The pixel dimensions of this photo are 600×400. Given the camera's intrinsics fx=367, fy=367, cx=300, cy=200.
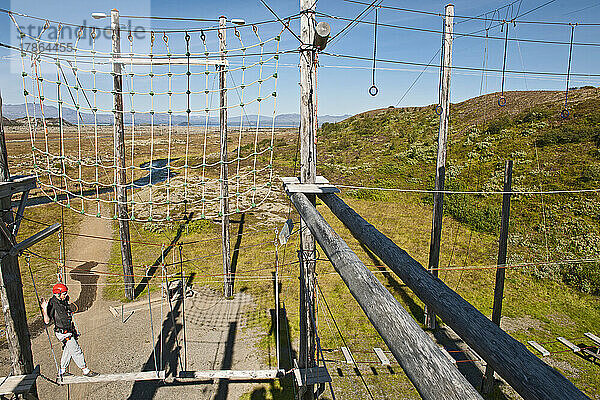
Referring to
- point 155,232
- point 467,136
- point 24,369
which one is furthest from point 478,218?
point 24,369

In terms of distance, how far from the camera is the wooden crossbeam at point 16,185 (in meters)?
4.09

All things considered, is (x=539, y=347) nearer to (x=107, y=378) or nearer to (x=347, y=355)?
(x=347, y=355)

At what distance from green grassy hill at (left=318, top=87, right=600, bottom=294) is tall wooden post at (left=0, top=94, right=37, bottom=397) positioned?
6970 mm

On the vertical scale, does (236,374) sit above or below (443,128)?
below

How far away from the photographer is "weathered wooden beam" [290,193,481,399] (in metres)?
0.96

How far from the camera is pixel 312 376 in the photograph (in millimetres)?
3814

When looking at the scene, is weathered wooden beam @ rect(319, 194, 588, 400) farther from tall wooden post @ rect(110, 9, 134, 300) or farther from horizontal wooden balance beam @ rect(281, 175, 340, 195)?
tall wooden post @ rect(110, 9, 134, 300)

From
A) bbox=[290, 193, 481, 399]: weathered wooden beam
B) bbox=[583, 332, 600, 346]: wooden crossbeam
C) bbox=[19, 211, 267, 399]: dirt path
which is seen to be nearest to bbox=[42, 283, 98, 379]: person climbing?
bbox=[19, 211, 267, 399]: dirt path

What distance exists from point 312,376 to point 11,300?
3655 millimetres

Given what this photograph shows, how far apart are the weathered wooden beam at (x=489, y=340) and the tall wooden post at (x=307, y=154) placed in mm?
1765

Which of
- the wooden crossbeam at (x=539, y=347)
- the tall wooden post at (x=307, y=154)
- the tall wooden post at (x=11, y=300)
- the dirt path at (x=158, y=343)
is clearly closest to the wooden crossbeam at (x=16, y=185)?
the tall wooden post at (x=11, y=300)

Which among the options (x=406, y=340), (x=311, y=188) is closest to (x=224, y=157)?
(x=311, y=188)

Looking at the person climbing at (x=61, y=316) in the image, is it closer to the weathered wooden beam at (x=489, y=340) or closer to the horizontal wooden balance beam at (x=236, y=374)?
the horizontal wooden balance beam at (x=236, y=374)

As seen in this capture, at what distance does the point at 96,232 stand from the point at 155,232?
1956 mm
